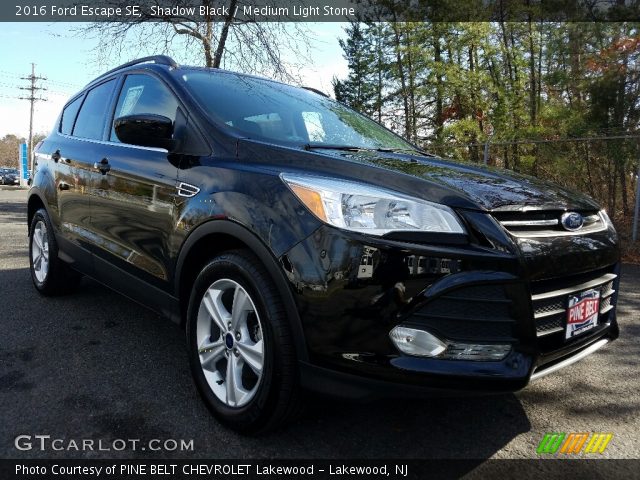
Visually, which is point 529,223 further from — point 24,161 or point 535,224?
point 24,161

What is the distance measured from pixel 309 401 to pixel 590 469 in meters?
1.20

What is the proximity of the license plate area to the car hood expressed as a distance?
385 mm

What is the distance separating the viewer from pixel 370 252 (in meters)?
1.73

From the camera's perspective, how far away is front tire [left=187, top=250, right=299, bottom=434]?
193 centimetres

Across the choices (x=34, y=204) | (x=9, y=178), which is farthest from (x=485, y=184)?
(x=9, y=178)

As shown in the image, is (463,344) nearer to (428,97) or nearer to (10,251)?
(10,251)

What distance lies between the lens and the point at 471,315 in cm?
175

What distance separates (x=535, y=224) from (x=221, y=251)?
4.54 ft

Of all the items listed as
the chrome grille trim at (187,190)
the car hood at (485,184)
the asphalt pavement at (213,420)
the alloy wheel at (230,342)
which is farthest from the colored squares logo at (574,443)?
the chrome grille trim at (187,190)

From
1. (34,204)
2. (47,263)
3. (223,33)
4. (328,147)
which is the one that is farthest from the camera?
(223,33)

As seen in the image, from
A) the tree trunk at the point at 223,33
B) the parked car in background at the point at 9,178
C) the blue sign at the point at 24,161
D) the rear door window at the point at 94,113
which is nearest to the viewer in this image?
the rear door window at the point at 94,113

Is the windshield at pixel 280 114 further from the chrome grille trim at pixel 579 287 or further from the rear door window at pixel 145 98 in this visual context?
the chrome grille trim at pixel 579 287

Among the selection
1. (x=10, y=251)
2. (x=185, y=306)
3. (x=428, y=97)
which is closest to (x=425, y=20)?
(x=428, y=97)

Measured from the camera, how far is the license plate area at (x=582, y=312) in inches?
78.7
